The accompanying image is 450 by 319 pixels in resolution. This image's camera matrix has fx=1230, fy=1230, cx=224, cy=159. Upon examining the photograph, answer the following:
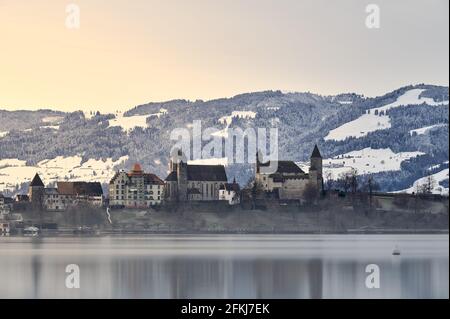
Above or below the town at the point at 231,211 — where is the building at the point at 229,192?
above

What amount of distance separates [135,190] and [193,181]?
988 cm

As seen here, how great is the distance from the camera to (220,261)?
2788 inches

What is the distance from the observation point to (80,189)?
16338 cm

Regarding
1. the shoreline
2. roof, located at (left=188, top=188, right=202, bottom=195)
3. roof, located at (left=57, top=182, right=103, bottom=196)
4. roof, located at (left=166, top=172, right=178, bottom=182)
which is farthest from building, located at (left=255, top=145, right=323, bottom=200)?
roof, located at (left=57, top=182, right=103, bottom=196)

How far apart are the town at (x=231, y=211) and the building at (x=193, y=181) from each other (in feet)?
1.73

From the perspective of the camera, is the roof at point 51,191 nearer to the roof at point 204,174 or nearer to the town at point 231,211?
the town at point 231,211

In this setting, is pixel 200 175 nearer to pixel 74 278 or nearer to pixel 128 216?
pixel 128 216

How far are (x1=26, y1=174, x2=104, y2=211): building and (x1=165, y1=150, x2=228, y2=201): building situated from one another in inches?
376

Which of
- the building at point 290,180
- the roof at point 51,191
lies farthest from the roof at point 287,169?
the roof at point 51,191

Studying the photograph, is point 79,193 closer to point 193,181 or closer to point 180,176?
point 180,176

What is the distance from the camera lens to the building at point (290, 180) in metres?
157

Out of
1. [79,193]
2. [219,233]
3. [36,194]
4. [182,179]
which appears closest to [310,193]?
[219,233]
